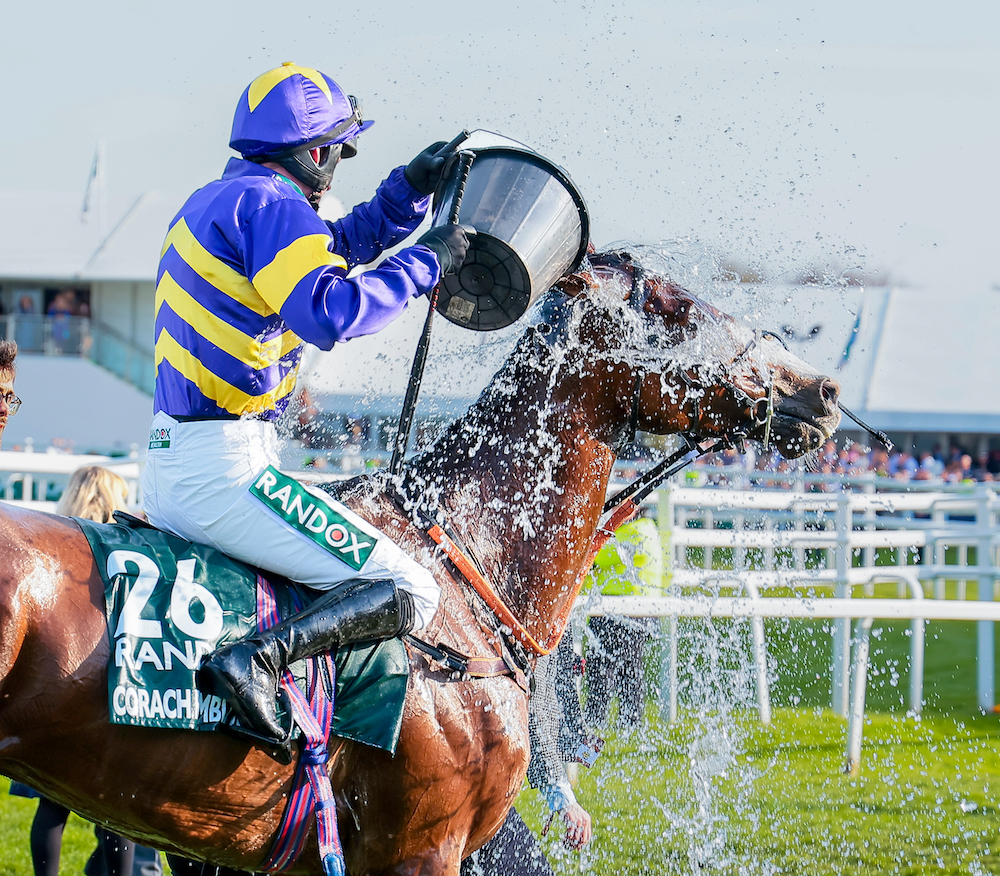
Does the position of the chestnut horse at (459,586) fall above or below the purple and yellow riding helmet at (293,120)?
below

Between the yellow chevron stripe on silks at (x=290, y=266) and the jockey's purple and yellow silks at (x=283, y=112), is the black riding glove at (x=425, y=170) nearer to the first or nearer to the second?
the jockey's purple and yellow silks at (x=283, y=112)

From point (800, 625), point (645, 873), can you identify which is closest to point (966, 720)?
point (800, 625)

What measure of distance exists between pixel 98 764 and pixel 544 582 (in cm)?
129

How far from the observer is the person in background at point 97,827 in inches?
158

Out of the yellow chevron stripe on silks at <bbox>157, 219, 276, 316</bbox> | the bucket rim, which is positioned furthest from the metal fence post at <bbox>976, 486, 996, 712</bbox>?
the yellow chevron stripe on silks at <bbox>157, 219, 276, 316</bbox>

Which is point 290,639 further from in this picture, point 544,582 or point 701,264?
point 701,264

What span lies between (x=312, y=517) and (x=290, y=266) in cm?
60

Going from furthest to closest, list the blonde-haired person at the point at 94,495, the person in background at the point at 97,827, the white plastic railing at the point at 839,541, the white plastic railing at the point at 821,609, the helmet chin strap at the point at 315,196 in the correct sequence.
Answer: the white plastic railing at the point at 839,541 < the white plastic railing at the point at 821,609 < the blonde-haired person at the point at 94,495 < the person in background at the point at 97,827 < the helmet chin strap at the point at 315,196

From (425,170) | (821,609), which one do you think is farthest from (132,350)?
(425,170)

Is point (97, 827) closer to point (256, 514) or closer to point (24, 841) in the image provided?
point (24, 841)

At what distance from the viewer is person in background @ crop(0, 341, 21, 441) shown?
302 centimetres

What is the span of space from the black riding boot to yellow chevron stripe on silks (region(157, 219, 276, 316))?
0.71 meters

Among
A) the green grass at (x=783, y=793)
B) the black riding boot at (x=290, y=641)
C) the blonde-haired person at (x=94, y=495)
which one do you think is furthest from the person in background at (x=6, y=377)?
the green grass at (x=783, y=793)

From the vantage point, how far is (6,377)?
3.10 meters
